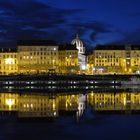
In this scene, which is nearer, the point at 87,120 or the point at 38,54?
the point at 87,120

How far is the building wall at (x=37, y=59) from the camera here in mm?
104938

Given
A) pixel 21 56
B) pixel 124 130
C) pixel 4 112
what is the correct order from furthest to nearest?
1. pixel 21 56
2. pixel 4 112
3. pixel 124 130

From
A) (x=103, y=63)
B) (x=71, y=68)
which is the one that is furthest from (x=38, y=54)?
(x=103, y=63)

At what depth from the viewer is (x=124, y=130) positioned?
2392 cm

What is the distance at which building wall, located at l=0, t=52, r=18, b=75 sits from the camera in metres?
108

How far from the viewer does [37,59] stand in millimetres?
105688

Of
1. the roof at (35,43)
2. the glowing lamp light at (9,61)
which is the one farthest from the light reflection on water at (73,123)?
the glowing lamp light at (9,61)

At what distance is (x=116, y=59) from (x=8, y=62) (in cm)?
2821

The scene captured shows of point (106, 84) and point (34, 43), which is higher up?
point (34, 43)

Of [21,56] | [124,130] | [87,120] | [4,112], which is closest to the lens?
[124,130]

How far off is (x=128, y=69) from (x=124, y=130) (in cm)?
8799

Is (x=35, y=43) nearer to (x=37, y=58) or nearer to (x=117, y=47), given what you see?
(x=37, y=58)

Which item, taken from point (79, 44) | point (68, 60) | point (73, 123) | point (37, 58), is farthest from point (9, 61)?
point (73, 123)

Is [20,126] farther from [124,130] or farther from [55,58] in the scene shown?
[55,58]
